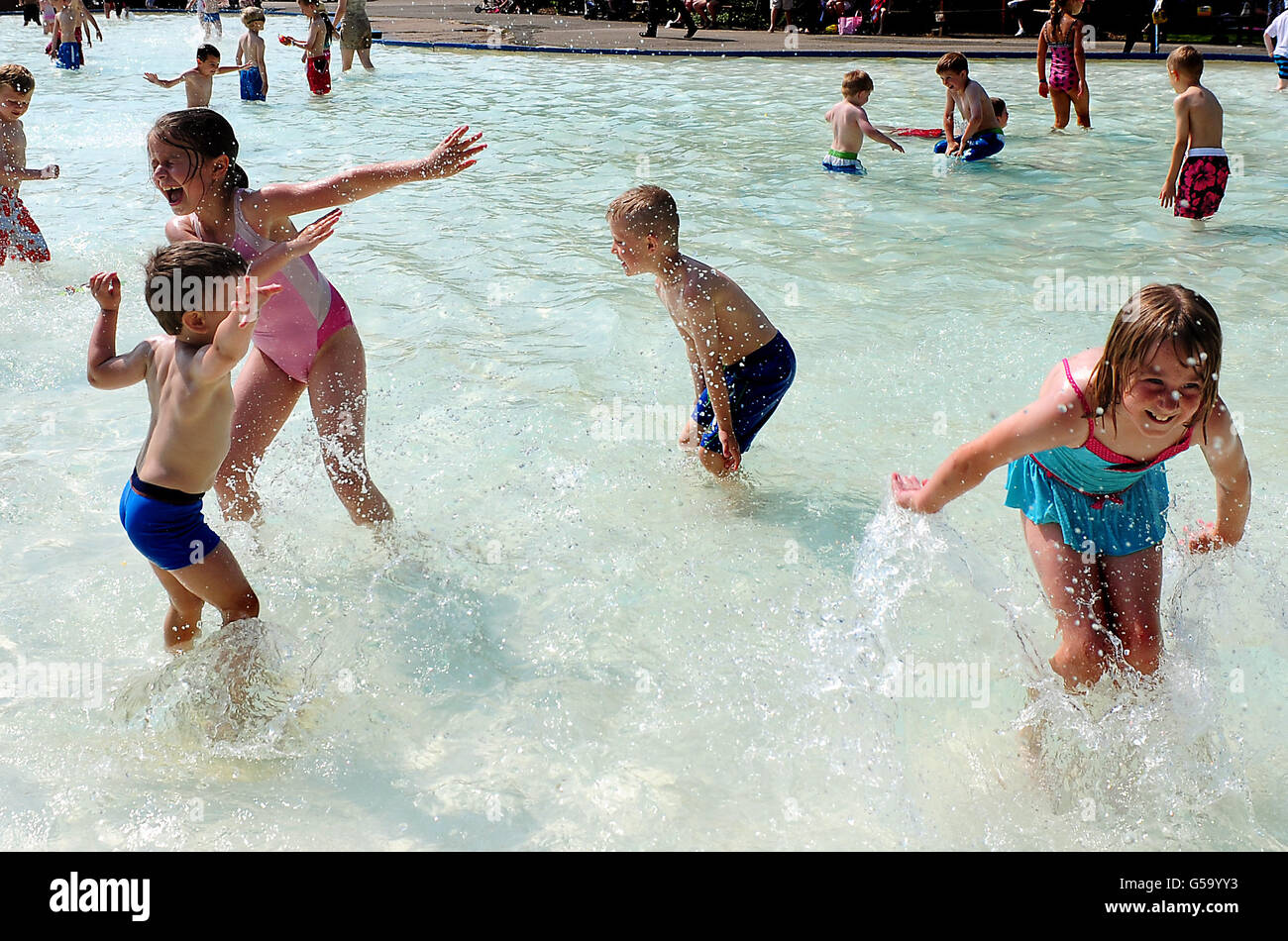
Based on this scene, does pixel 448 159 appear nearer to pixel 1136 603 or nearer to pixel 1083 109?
pixel 1136 603

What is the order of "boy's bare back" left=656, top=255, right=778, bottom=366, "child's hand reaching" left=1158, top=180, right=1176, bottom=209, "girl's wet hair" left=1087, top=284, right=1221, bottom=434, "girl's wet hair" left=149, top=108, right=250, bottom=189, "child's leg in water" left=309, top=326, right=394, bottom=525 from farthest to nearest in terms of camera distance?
1. "child's hand reaching" left=1158, top=180, right=1176, bottom=209
2. "boy's bare back" left=656, top=255, right=778, bottom=366
3. "child's leg in water" left=309, top=326, right=394, bottom=525
4. "girl's wet hair" left=149, top=108, right=250, bottom=189
5. "girl's wet hair" left=1087, top=284, right=1221, bottom=434

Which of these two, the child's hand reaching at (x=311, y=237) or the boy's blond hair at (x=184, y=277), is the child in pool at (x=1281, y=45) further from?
the boy's blond hair at (x=184, y=277)

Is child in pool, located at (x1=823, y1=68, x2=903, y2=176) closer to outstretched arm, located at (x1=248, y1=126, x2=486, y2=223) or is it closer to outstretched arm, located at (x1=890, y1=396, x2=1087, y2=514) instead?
outstretched arm, located at (x1=248, y1=126, x2=486, y2=223)

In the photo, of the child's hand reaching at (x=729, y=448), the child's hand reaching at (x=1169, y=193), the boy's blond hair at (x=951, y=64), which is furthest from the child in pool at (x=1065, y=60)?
the child's hand reaching at (x=729, y=448)

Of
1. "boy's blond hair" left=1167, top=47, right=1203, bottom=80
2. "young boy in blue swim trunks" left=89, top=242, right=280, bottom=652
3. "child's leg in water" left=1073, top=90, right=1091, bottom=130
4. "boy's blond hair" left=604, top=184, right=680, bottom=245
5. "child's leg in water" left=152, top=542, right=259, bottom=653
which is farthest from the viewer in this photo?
"child's leg in water" left=1073, top=90, right=1091, bottom=130

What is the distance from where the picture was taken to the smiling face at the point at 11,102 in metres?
7.41

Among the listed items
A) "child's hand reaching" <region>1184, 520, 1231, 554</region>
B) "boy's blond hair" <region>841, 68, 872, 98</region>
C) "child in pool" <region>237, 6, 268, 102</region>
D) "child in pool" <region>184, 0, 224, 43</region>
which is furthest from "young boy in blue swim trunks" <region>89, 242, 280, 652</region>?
"child in pool" <region>184, 0, 224, 43</region>

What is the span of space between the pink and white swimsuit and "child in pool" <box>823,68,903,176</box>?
25.0 ft

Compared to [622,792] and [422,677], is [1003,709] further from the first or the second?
[422,677]

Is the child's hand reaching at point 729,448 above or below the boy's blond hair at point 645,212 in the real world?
below

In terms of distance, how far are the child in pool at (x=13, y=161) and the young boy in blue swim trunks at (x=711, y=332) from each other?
16.1ft

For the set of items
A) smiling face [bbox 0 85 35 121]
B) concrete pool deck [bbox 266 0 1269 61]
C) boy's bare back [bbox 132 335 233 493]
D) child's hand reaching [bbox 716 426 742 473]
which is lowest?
child's hand reaching [bbox 716 426 742 473]

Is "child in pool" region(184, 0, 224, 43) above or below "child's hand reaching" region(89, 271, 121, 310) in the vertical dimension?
above

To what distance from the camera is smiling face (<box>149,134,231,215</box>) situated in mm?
3590
